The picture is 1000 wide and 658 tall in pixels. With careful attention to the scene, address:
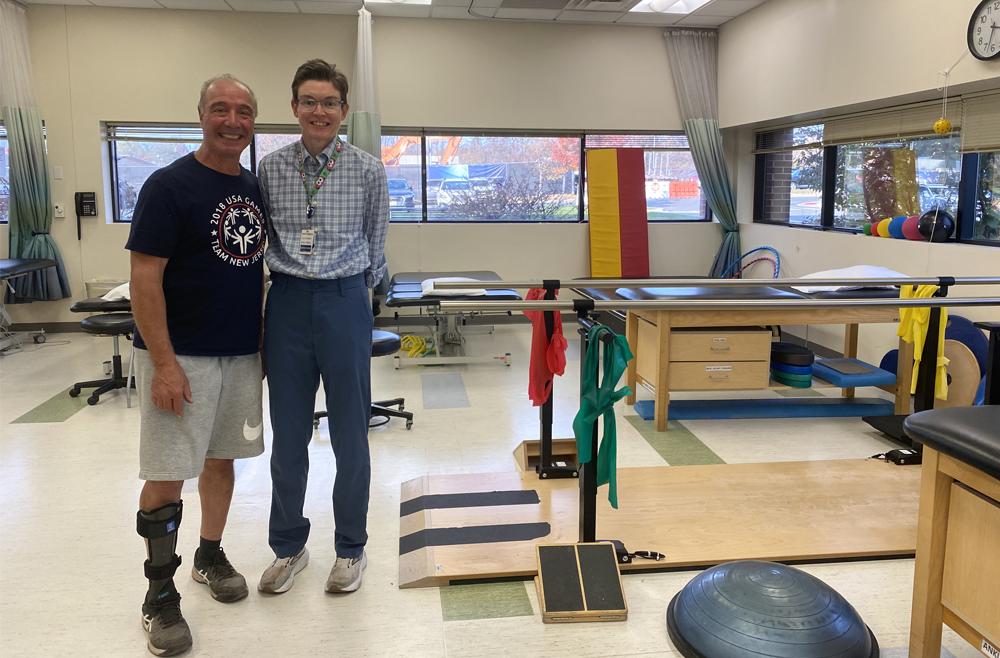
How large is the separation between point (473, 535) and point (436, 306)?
246 cm

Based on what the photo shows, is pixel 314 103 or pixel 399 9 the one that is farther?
pixel 399 9

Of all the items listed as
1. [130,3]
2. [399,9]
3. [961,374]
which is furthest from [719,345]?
[130,3]

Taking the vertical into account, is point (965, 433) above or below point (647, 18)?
below

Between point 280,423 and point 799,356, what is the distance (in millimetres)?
3047

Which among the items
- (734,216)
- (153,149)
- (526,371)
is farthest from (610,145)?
(153,149)

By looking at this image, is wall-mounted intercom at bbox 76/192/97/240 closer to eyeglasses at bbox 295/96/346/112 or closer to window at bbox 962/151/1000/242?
eyeglasses at bbox 295/96/346/112

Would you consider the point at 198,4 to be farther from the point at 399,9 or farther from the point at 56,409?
the point at 56,409

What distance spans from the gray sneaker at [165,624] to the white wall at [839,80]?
4187 mm

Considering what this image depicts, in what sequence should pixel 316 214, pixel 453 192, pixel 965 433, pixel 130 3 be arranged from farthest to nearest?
1. pixel 453 192
2. pixel 130 3
3. pixel 316 214
4. pixel 965 433

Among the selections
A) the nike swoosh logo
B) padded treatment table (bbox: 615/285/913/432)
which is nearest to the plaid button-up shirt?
the nike swoosh logo

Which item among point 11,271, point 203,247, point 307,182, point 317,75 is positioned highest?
point 317,75

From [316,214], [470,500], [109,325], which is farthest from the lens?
A: [109,325]

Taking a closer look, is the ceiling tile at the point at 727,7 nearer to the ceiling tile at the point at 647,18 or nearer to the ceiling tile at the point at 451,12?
the ceiling tile at the point at 647,18

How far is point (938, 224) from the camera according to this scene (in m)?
4.61
